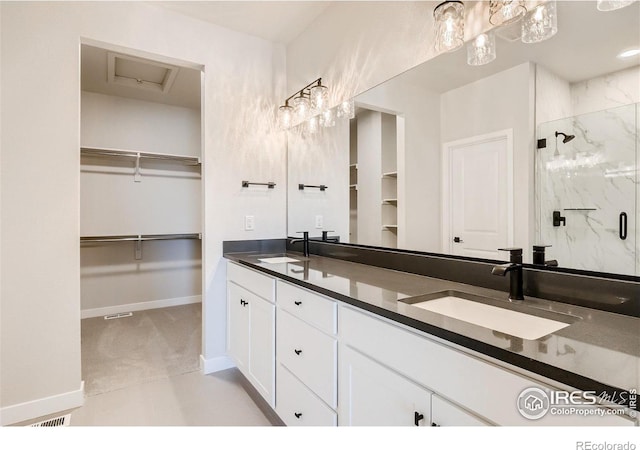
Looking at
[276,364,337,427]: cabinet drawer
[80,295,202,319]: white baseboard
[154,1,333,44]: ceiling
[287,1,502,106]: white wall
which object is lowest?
[80,295,202,319]: white baseboard

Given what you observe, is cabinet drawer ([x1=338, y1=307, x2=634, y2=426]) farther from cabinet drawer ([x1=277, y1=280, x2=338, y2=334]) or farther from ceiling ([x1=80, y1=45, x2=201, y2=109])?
ceiling ([x1=80, y1=45, x2=201, y2=109])

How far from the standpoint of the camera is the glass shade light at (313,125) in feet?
7.98

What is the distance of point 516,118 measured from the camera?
1280 millimetres

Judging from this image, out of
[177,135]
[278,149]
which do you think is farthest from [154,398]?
[177,135]

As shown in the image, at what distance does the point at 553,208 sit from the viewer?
3.87 ft

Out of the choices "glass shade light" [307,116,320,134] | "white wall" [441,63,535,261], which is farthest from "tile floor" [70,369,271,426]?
"glass shade light" [307,116,320,134]

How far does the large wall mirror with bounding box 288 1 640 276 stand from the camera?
1021 millimetres

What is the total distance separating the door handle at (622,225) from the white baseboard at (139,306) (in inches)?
169

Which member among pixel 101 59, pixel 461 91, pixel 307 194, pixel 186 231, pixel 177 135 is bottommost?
pixel 186 231

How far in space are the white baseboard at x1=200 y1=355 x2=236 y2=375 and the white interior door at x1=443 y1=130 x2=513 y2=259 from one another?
186 cm

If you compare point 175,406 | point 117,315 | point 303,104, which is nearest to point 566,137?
point 303,104

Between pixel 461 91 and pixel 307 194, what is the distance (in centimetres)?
144

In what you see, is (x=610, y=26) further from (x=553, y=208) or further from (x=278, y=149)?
(x=278, y=149)
